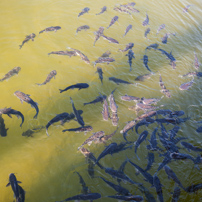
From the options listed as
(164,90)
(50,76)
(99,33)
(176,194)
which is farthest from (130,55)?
(176,194)

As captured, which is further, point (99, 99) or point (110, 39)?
point (110, 39)

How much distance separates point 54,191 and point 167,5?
36.0 feet

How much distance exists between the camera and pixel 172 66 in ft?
22.1

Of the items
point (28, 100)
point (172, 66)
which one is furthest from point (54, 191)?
point (172, 66)

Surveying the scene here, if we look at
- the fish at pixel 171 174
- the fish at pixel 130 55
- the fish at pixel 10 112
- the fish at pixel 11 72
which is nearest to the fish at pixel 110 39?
the fish at pixel 130 55

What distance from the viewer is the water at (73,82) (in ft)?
12.3

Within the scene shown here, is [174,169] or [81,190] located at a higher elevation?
[174,169]

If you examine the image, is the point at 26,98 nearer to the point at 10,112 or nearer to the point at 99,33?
the point at 10,112

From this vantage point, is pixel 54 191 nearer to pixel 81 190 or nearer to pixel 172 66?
pixel 81 190

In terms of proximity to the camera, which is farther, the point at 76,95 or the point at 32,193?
the point at 76,95

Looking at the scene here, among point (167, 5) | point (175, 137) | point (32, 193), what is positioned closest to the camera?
point (32, 193)

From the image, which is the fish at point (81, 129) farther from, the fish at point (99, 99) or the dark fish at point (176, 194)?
the dark fish at point (176, 194)

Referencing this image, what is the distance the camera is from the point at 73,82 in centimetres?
554

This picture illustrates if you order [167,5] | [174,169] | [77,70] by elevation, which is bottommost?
[77,70]
